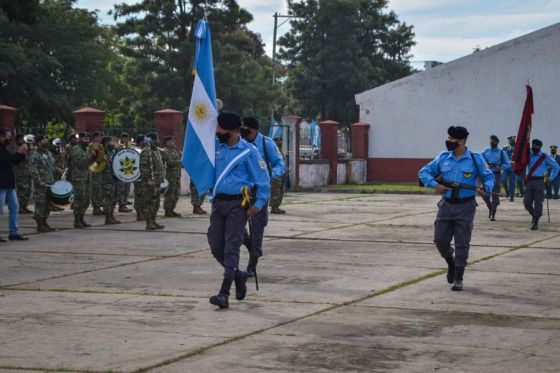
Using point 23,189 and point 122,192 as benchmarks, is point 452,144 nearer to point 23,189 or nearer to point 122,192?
point 122,192

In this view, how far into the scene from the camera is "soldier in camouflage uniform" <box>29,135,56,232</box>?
17.9 metres

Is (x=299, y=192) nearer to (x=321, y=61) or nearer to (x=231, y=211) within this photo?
(x=231, y=211)

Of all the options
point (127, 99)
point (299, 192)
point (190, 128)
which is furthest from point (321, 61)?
point (190, 128)

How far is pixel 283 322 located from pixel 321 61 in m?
55.5

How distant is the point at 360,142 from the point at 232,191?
104ft

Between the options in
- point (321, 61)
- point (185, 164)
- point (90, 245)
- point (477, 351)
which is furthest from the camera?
point (321, 61)

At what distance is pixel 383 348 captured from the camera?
8.02 m

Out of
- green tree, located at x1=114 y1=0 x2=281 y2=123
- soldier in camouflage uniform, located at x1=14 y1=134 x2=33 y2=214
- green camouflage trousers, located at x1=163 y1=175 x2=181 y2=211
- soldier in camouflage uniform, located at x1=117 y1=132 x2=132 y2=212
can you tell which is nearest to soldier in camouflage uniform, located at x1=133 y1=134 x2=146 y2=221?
green camouflage trousers, located at x1=163 y1=175 x2=181 y2=211

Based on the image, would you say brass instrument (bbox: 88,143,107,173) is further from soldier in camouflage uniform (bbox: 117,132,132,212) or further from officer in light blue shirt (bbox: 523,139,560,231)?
officer in light blue shirt (bbox: 523,139,560,231)

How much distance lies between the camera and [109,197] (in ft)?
66.5

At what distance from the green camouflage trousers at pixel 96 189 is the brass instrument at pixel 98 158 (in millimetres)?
366

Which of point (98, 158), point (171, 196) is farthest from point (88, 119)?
point (98, 158)

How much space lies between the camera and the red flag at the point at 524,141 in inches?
738

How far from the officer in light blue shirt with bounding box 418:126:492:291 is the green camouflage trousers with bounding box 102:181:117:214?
9229mm
